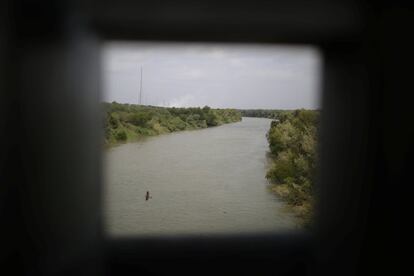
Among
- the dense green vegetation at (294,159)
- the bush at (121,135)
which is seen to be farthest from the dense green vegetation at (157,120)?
the dense green vegetation at (294,159)

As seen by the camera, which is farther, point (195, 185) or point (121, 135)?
point (195, 185)

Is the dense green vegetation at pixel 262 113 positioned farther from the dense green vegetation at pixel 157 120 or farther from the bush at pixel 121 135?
the bush at pixel 121 135

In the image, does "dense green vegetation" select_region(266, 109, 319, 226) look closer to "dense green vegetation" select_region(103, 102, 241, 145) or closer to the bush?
"dense green vegetation" select_region(103, 102, 241, 145)

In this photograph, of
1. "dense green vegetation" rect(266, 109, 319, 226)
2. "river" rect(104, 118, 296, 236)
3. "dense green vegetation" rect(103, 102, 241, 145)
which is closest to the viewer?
"river" rect(104, 118, 296, 236)

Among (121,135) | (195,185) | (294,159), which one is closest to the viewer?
(121,135)

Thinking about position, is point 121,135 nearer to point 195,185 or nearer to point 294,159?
point 195,185

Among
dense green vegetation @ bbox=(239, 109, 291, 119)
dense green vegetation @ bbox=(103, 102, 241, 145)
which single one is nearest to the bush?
dense green vegetation @ bbox=(103, 102, 241, 145)

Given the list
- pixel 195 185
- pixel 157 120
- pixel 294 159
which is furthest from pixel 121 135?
pixel 294 159
